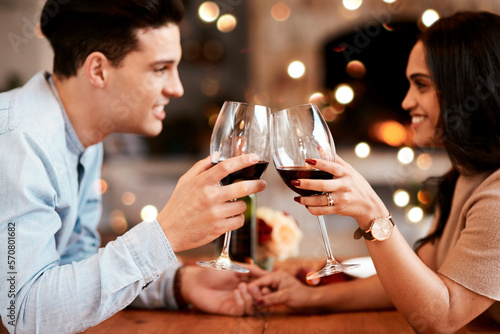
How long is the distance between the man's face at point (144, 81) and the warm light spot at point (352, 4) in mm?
2240

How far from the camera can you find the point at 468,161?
3.15 ft

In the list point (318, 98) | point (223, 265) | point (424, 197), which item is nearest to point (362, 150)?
point (318, 98)

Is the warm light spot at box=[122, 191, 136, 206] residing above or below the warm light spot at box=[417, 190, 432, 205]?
above

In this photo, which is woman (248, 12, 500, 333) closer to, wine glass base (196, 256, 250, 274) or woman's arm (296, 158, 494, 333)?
woman's arm (296, 158, 494, 333)

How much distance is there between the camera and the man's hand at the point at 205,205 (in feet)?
2.26

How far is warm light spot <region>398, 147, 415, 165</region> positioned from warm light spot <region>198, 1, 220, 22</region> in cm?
179

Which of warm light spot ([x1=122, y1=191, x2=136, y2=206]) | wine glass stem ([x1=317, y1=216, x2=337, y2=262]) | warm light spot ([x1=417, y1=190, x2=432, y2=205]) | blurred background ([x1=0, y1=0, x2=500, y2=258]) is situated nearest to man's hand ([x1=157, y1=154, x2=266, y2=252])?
wine glass stem ([x1=317, y1=216, x2=337, y2=262])

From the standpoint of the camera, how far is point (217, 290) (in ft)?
3.15

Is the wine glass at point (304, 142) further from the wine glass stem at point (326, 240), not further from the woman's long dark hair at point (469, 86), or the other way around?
the woman's long dark hair at point (469, 86)

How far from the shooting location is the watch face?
2.41 feet

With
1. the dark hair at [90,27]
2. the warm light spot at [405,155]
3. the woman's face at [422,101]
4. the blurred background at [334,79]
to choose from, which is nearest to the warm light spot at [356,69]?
the blurred background at [334,79]

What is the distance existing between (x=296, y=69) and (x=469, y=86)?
236 centimetres

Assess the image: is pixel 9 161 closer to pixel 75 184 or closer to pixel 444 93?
pixel 75 184

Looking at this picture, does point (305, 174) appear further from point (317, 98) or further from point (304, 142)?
point (317, 98)
